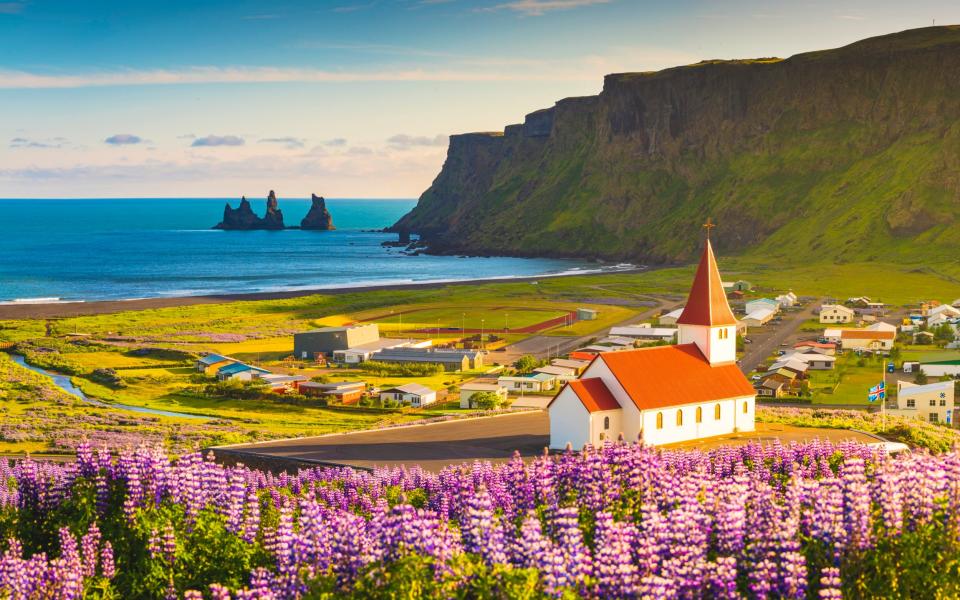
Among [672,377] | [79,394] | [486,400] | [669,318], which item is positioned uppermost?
[672,377]

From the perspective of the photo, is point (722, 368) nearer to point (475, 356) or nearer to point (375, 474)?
point (375, 474)

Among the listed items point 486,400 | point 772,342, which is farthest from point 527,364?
point 772,342

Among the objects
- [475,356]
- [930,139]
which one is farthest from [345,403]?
[930,139]

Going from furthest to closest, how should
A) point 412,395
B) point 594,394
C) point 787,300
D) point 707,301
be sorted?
point 787,300 < point 412,395 < point 707,301 < point 594,394

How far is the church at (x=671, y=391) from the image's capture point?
43.2 metres

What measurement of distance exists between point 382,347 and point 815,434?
47.9 m

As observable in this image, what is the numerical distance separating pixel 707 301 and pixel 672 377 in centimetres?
443

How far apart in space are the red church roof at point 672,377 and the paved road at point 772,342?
104 feet

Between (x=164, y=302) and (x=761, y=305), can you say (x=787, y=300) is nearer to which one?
(x=761, y=305)

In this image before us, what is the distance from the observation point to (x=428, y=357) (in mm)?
81250

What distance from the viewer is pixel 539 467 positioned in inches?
1045

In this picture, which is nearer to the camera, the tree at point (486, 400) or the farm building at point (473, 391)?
the tree at point (486, 400)

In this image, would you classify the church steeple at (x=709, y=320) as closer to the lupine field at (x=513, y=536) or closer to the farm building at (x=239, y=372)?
the lupine field at (x=513, y=536)

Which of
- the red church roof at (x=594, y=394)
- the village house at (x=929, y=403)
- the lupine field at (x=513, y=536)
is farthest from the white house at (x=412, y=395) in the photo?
the lupine field at (x=513, y=536)
